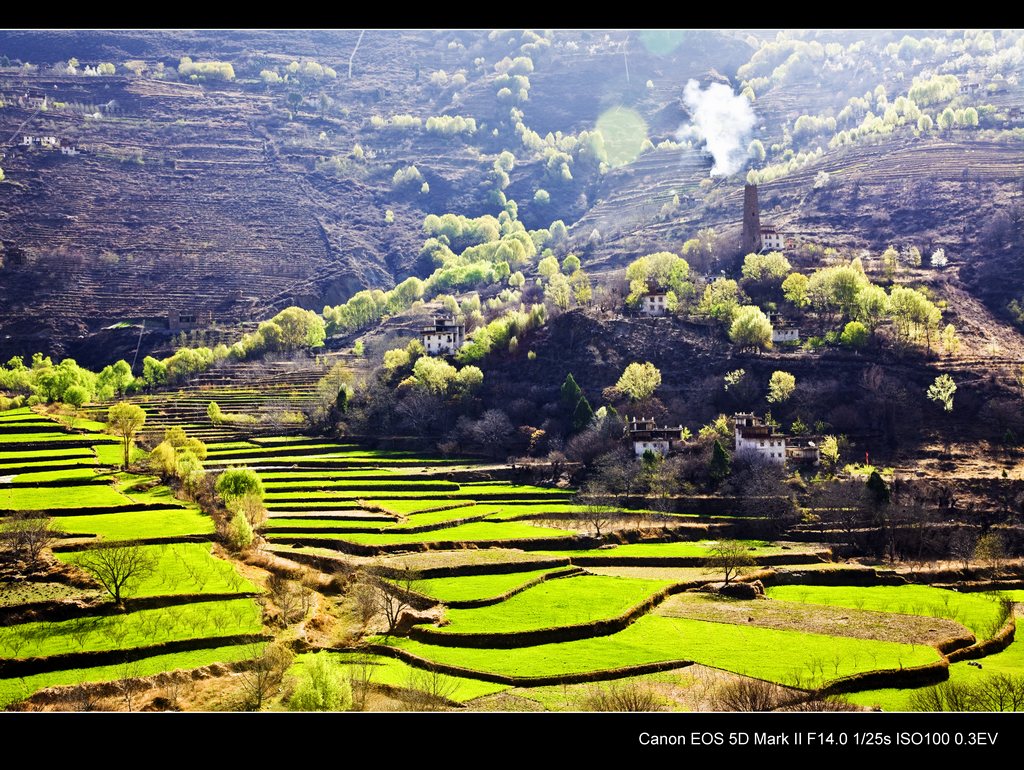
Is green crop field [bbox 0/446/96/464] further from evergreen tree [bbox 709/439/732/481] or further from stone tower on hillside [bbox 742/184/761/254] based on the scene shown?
stone tower on hillside [bbox 742/184/761/254]

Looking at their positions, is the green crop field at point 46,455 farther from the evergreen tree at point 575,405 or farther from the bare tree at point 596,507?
the evergreen tree at point 575,405

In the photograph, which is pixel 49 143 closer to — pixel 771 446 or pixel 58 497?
pixel 58 497

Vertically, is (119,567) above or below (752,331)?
below

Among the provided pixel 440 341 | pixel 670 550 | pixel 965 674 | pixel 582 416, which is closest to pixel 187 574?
pixel 670 550

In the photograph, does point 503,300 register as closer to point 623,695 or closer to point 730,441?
point 730,441


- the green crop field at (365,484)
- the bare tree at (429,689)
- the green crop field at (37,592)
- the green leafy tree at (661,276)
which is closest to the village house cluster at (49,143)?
the green leafy tree at (661,276)

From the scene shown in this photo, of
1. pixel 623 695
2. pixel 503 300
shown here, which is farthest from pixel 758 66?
pixel 623 695

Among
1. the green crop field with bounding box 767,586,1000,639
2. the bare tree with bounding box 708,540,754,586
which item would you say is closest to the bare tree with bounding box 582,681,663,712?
the green crop field with bounding box 767,586,1000,639
